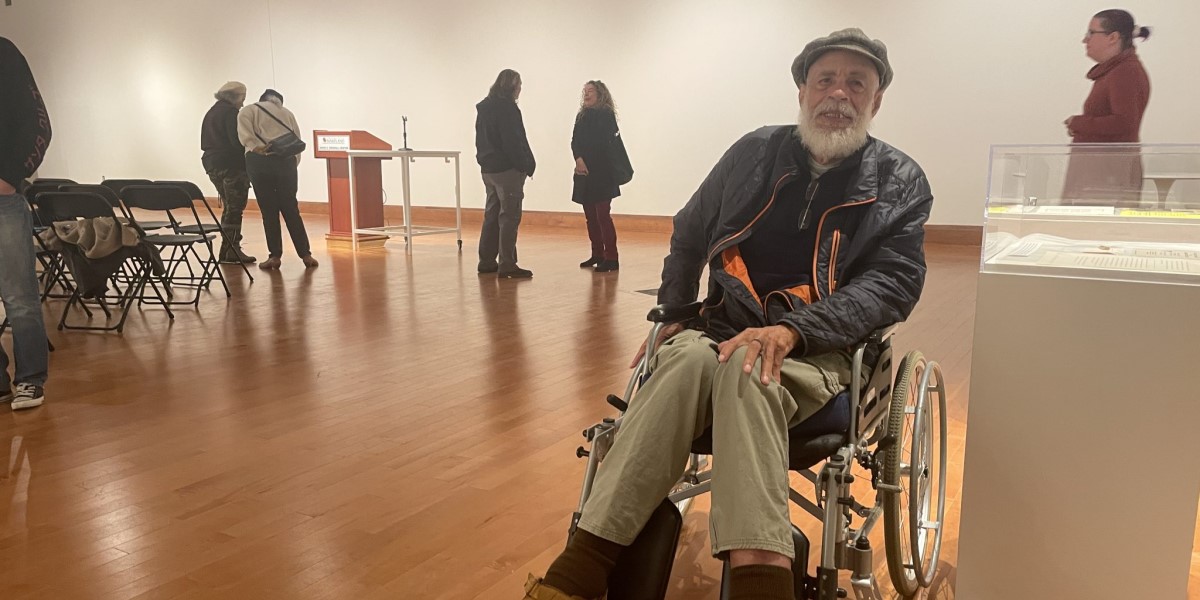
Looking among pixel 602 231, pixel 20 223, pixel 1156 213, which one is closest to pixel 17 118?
pixel 20 223

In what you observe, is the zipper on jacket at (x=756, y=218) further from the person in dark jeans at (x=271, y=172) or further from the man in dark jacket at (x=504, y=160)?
the person in dark jeans at (x=271, y=172)

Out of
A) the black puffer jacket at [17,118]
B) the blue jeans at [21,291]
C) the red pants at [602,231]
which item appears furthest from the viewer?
the red pants at [602,231]

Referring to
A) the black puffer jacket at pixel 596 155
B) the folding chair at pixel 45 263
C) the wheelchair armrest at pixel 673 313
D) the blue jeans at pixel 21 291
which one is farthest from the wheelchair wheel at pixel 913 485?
the black puffer jacket at pixel 596 155

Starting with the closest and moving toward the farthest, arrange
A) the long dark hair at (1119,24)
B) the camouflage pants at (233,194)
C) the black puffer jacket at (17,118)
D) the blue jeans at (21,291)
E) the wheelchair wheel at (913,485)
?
1. the wheelchair wheel at (913,485)
2. the black puffer jacket at (17,118)
3. the blue jeans at (21,291)
4. the long dark hair at (1119,24)
5. the camouflage pants at (233,194)

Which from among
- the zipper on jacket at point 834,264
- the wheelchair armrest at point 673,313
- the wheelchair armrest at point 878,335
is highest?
the zipper on jacket at point 834,264

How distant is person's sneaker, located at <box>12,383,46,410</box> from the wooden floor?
0.10 m

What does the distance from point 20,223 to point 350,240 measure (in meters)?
5.86

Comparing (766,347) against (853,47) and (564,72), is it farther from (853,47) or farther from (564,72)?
(564,72)

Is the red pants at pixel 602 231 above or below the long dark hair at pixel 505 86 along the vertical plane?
below

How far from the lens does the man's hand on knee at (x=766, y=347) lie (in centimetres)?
160

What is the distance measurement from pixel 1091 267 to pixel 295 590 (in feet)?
5.78

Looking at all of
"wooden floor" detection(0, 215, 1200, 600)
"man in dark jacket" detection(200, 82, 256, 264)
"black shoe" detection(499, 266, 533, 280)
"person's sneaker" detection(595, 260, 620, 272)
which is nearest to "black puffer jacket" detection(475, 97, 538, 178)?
"black shoe" detection(499, 266, 533, 280)

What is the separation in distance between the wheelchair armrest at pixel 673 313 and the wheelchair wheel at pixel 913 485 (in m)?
0.46

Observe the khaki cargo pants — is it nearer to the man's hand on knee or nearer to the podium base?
the man's hand on knee
